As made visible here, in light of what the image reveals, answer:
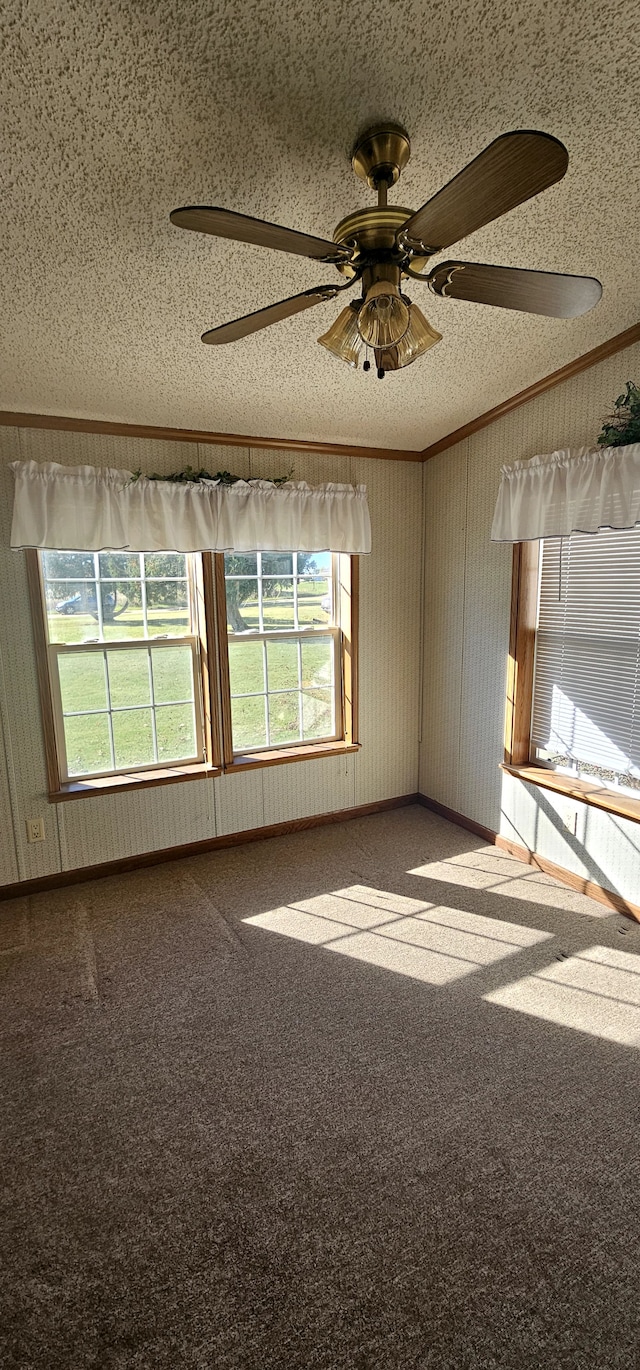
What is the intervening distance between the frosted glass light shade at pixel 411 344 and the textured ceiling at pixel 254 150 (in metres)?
0.51

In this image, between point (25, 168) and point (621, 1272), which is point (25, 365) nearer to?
point (25, 168)

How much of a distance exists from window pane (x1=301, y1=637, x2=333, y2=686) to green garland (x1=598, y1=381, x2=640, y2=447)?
1891 mm

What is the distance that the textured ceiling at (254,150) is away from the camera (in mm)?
1332

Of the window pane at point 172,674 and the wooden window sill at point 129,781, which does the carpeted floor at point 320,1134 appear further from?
the window pane at point 172,674

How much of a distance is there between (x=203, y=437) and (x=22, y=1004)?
275cm

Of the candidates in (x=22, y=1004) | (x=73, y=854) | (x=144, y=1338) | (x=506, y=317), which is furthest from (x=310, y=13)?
(x=73, y=854)

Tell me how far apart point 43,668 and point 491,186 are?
270 centimetres

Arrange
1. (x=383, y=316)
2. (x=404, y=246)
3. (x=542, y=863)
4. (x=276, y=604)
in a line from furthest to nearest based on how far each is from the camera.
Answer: (x=276, y=604) < (x=542, y=863) < (x=383, y=316) < (x=404, y=246)

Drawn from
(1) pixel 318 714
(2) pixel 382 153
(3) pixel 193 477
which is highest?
(2) pixel 382 153

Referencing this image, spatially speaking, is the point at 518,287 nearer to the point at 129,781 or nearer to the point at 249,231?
the point at 249,231

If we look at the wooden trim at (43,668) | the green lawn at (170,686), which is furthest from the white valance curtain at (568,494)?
the wooden trim at (43,668)

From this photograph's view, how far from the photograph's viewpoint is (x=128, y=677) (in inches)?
132

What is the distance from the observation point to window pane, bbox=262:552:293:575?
3.64 metres

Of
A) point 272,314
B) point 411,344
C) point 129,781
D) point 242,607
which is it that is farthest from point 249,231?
point 129,781
